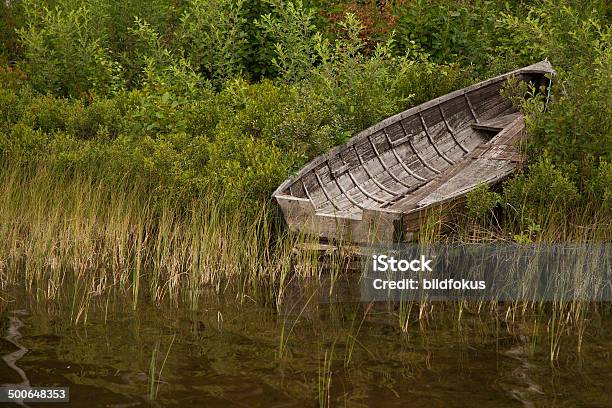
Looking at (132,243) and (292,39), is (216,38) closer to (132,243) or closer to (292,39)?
(292,39)

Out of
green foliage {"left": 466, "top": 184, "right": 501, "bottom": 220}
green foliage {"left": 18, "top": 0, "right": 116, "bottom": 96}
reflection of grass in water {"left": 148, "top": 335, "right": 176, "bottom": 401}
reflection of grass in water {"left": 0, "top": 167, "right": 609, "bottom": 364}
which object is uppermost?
green foliage {"left": 18, "top": 0, "right": 116, "bottom": 96}

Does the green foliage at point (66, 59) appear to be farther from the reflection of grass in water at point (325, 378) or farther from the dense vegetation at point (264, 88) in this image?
the reflection of grass in water at point (325, 378)

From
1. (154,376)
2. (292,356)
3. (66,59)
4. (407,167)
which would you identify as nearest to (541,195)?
(407,167)

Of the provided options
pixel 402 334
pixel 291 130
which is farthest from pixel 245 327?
pixel 291 130

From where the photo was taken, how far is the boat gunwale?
11213 millimetres

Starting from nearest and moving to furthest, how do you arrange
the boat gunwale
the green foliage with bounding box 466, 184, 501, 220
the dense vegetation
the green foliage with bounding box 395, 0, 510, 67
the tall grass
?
the tall grass → the green foliage with bounding box 466, 184, 501, 220 → the dense vegetation → the boat gunwale → the green foliage with bounding box 395, 0, 510, 67

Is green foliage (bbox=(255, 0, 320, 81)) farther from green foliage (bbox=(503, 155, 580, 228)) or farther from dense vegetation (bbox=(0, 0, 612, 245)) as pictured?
green foliage (bbox=(503, 155, 580, 228))

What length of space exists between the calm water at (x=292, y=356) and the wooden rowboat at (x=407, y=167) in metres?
1.36

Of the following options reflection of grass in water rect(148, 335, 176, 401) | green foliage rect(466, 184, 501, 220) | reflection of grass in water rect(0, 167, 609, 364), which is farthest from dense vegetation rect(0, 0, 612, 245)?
reflection of grass in water rect(148, 335, 176, 401)

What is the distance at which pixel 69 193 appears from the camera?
11070mm

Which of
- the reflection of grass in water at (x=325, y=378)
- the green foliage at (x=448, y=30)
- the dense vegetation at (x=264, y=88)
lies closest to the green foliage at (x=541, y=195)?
A: the dense vegetation at (x=264, y=88)

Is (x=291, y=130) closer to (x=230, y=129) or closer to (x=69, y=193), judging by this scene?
(x=230, y=129)

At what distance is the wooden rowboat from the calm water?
1364 millimetres

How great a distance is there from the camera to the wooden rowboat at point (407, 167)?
10281 millimetres
